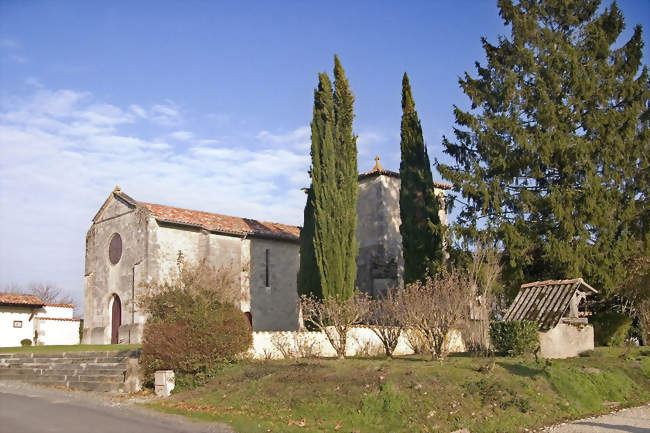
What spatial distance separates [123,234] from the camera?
91.6 feet

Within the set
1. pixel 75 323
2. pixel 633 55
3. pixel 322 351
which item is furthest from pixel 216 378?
pixel 75 323

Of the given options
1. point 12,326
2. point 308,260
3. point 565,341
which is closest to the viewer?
point 565,341

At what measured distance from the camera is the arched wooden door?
90.8 ft

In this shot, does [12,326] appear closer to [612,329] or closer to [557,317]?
[557,317]

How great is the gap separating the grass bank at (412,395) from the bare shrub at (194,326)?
71 centimetres

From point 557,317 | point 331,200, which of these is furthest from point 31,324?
point 557,317

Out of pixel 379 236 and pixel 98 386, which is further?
pixel 379 236

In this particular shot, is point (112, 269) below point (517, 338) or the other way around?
the other way around

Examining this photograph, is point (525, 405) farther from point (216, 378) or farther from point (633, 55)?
point (633, 55)

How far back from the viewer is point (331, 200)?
2362cm

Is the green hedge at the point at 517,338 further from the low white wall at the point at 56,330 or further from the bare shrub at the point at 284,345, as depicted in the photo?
the low white wall at the point at 56,330

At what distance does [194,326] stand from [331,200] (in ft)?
32.8

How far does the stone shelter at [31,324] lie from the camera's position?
33.7 meters

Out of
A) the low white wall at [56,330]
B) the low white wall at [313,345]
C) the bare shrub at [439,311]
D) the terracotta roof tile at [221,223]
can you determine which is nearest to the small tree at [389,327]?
the low white wall at [313,345]
